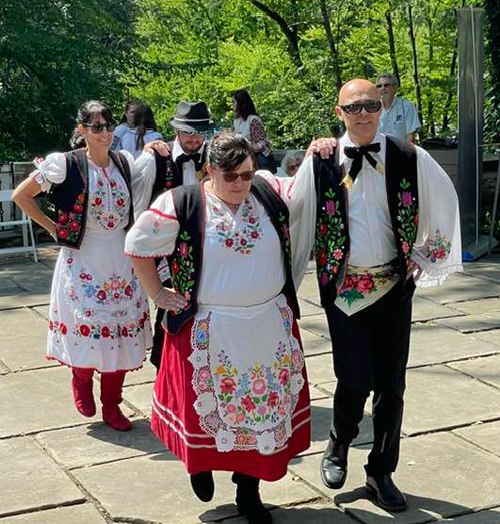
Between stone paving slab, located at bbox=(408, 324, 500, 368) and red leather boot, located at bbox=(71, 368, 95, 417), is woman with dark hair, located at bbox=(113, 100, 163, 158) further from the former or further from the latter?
red leather boot, located at bbox=(71, 368, 95, 417)

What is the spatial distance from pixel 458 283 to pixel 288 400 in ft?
16.9

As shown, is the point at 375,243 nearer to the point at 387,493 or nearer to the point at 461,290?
the point at 387,493

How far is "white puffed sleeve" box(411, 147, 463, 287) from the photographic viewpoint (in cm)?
439

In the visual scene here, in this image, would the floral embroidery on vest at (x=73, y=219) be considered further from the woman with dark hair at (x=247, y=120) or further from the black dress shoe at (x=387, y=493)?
the woman with dark hair at (x=247, y=120)

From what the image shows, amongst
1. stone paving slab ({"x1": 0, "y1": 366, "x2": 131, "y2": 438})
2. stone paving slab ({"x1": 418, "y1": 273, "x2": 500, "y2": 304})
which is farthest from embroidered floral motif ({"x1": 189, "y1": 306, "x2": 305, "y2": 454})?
stone paving slab ({"x1": 418, "y1": 273, "x2": 500, "y2": 304})

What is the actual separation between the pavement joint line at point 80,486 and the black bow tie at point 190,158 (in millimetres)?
1636

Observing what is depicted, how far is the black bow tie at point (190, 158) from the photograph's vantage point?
18.9ft

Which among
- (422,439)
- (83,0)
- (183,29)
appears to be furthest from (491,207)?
(183,29)

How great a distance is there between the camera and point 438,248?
448 centimetres

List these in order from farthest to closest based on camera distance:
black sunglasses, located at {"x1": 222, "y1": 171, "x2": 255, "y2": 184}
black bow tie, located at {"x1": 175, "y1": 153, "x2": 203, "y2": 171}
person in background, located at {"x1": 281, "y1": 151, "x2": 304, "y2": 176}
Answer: person in background, located at {"x1": 281, "y1": 151, "x2": 304, "y2": 176}, black bow tie, located at {"x1": 175, "y1": 153, "x2": 203, "y2": 171}, black sunglasses, located at {"x1": 222, "y1": 171, "x2": 255, "y2": 184}

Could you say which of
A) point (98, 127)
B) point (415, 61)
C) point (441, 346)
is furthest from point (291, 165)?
point (415, 61)

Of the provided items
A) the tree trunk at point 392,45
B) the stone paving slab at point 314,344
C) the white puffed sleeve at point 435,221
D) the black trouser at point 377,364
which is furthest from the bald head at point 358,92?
the tree trunk at point 392,45

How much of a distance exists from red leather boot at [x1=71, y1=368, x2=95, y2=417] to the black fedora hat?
4.59ft

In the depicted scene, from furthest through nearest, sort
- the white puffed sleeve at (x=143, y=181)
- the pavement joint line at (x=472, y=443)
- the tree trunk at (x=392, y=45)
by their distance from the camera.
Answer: the tree trunk at (x=392, y=45), the white puffed sleeve at (x=143, y=181), the pavement joint line at (x=472, y=443)
